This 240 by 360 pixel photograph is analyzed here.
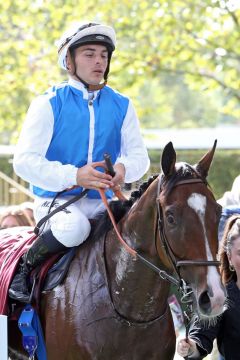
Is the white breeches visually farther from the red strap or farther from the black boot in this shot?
the red strap

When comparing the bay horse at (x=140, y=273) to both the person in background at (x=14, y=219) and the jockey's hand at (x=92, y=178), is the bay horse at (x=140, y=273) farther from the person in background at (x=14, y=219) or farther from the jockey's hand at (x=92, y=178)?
the person in background at (x=14, y=219)

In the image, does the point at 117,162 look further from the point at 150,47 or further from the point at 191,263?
the point at 150,47

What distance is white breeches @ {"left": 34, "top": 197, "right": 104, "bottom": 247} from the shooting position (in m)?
4.87

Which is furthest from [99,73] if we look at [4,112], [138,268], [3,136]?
[3,136]

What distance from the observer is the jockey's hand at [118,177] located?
4934mm

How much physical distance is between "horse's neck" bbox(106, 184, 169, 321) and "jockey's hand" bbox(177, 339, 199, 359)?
0.69 feet

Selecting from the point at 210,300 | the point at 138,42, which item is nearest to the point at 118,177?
the point at 210,300

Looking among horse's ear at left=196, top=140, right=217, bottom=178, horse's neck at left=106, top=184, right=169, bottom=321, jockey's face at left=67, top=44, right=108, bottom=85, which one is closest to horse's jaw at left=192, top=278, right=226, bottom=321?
horse's neck at left=106, top=184, right=169, bottom=321

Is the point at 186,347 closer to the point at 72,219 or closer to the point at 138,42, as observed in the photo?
the point at 72,219

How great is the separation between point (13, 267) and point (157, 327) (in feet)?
3.48

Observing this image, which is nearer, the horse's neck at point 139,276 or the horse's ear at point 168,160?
the horse's ear at point 168,160

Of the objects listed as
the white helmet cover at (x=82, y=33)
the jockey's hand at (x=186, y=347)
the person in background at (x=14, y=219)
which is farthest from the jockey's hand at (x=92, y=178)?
the person in background at (x=14, y=219)

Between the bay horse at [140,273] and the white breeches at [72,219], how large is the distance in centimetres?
12

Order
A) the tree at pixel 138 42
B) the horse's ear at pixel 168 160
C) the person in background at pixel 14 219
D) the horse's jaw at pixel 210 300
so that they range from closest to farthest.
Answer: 1. the horse's jaw at pixel 210 300
2. the horse's ear at pixel 168 160
3. the person in background at pixel 14 219
4. the tree at pixel 138 42
